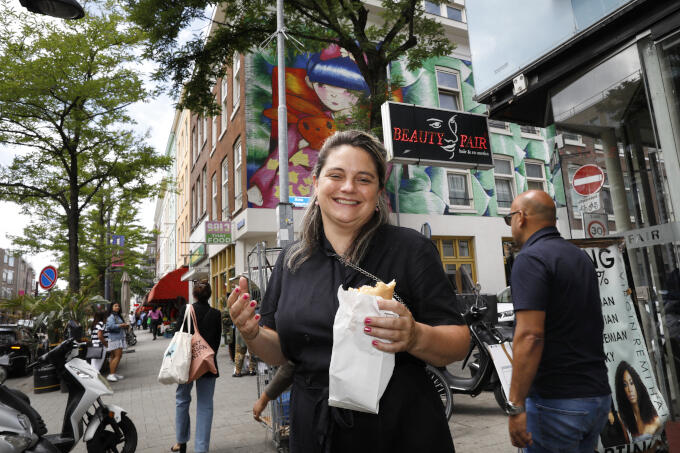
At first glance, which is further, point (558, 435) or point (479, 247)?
point (479, 247)

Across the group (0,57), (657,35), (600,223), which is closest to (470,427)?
(600,223)

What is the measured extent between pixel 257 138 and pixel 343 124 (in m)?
6.00

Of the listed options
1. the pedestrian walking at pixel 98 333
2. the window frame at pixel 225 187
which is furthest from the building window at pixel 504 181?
the pedestrian walking at pixel 98 333

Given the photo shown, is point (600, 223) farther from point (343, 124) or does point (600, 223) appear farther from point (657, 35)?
point (343, 124)

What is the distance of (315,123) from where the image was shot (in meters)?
16.3

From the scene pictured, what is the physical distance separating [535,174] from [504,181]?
187 cm

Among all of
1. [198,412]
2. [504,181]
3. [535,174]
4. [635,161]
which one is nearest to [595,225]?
[635,161]

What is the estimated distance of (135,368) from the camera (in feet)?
42.9

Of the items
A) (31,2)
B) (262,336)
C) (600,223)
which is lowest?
(262,336)

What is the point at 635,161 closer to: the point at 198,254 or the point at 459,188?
the point at 459,188

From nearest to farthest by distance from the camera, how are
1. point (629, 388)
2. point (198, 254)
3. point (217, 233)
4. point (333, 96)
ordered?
point (629, 388)
point (217, 233)
point (333, 96)
point (198, 254)

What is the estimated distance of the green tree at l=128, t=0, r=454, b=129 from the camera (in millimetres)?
8953

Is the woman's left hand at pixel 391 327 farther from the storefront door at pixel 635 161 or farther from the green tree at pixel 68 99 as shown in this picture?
the green tree at pixel 68 99

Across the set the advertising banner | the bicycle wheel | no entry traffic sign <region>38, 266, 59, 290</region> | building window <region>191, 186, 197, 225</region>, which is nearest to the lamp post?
the advertising banner
